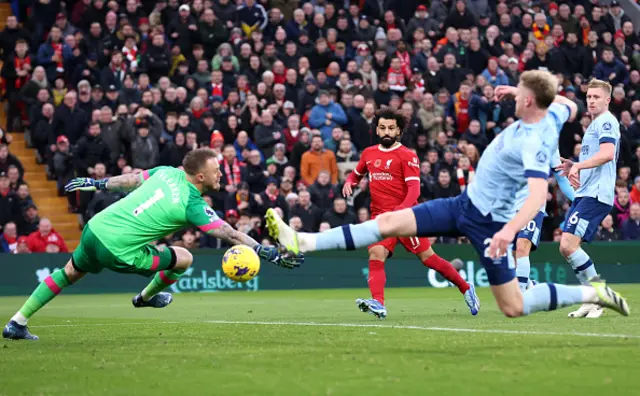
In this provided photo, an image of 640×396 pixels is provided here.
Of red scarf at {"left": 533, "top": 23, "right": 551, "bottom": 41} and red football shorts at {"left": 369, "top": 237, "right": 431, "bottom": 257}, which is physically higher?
red scarf at {"left": 533, "top": 23, "right": 551, "bottom": 41}

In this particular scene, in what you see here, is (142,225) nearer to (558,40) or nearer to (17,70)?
(17,70)

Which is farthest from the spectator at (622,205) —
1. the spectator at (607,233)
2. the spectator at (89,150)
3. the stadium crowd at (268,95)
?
the spectator at (89,150)

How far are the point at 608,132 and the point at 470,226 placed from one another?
447 cm

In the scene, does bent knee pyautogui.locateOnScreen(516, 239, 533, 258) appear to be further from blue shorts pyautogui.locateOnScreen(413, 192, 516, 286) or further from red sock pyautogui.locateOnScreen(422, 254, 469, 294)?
blue shorts pyautogui.locateOnScreen(413, 192, 516, 286)

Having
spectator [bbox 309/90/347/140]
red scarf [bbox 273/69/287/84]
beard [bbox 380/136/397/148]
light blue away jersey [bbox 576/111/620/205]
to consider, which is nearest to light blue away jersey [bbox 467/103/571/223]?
light blue away jersey [bbox 576/111/620/205]

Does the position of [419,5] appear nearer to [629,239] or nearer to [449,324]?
[629,239]

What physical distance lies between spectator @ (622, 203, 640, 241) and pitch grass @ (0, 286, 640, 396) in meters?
11.0

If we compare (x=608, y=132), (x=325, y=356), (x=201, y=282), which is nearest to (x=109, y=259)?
(x=325, y=356)

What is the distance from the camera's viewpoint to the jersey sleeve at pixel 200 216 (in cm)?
1028

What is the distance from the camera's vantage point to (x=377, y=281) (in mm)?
12953

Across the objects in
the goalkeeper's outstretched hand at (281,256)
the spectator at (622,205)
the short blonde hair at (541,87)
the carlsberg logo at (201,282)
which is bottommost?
the carlsberg logo at (201,282)

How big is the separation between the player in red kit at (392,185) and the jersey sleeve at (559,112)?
4.00 meters

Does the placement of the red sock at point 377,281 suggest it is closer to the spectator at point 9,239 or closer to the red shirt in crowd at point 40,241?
the red shirt in crowd at point 40,241

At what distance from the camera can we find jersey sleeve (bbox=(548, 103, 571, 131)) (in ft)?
29.5
